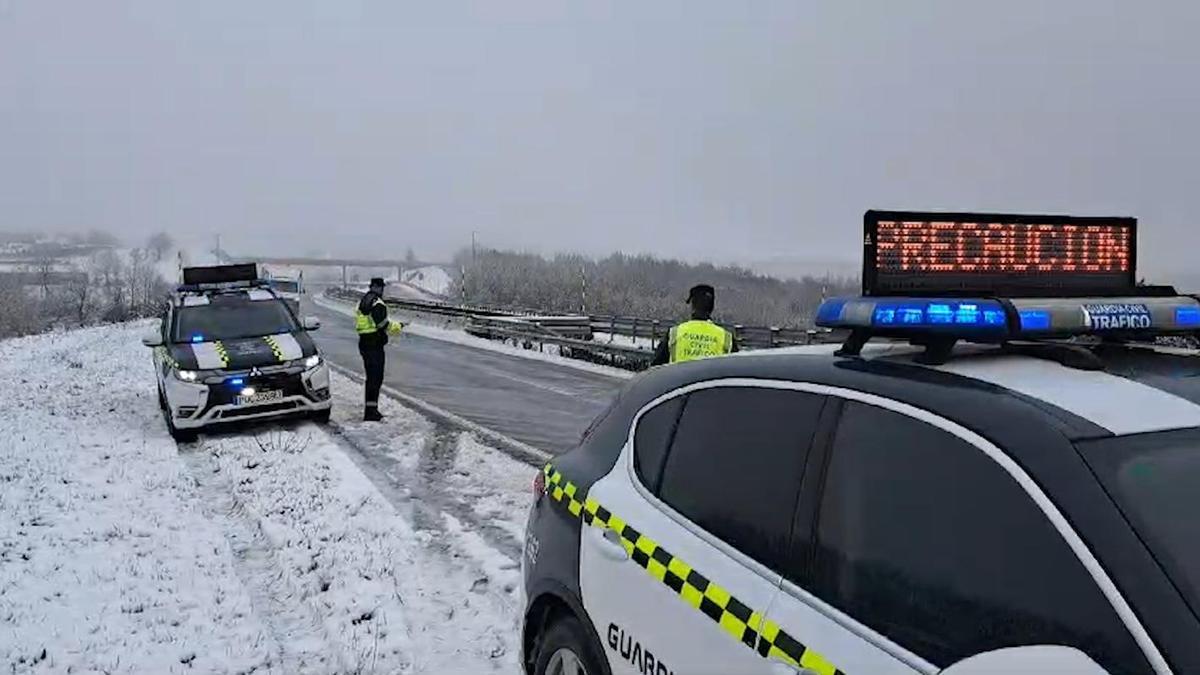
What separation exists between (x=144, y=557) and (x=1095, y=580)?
6.44 metres

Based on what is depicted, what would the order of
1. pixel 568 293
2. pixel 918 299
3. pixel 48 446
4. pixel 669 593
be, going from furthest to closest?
pixel 568 293 < pixel 48 446 < pixel 669 593 < pixel 918 299

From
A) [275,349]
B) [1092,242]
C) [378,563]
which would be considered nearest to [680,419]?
[1092,242]

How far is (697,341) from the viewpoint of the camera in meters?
6.64

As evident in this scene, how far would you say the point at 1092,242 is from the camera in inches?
133

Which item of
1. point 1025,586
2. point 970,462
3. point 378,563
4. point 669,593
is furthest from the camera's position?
point 378,563

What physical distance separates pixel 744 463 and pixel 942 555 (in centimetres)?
79

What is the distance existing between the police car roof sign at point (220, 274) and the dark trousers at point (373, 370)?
3.19m

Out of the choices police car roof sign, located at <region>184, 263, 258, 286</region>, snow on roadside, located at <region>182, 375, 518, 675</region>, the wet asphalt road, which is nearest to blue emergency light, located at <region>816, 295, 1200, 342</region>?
snow on roadside, located at <region>182, 375, 518, 675</region>

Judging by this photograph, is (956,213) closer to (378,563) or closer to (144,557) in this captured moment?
(378,563)

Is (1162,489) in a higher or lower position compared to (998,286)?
lower

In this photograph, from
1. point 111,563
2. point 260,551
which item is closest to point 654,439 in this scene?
point 260,551

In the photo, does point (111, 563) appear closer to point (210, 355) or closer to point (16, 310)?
point (210, 355)

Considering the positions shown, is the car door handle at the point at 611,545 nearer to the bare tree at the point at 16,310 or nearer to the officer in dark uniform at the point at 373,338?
the officer in dark uniform at the point at 373,338

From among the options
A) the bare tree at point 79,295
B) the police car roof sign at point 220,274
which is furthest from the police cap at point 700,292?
the bare tree at point 79,295
